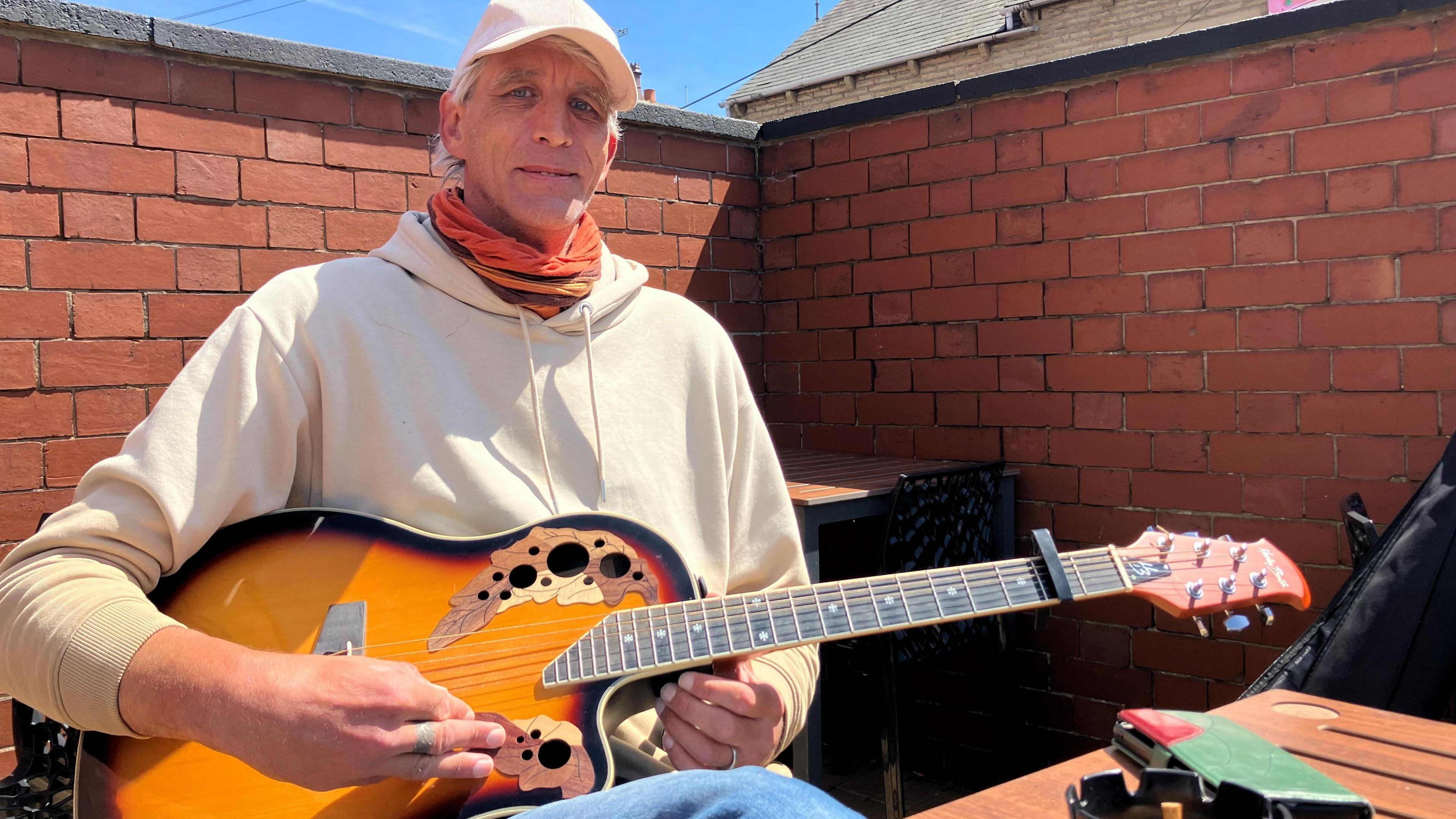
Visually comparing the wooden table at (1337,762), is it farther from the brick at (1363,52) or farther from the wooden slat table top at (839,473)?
the brick at (1363,52)

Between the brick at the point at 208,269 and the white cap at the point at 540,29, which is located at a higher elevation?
the white cap at the point at 540,29

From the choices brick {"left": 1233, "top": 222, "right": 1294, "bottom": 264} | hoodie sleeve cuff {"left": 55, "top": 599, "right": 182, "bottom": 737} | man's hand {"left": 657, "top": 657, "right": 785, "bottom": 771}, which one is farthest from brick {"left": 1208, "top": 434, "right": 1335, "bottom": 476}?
hoodie sleeve cuff {"left": 55, "top": 599, "right": 182, "bottom": 737}

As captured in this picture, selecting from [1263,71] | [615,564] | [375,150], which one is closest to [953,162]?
[1263,71]

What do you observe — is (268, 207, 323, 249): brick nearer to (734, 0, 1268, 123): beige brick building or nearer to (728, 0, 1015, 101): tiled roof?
(734, 0, 1268, 123): beige brick building

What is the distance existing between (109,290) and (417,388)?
4.61 feet

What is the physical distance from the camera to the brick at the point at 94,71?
2381mm

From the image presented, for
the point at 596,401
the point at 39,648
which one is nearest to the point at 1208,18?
the point at 596,401

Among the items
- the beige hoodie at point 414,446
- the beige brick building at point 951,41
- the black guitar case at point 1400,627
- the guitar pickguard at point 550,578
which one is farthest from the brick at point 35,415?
the beige brick building at point 951,41

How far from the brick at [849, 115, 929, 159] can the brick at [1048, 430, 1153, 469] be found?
3.67 ft

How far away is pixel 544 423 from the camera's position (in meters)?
1.70

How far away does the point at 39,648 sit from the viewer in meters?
1.21

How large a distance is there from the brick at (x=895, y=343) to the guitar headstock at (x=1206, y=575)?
1.86 meters

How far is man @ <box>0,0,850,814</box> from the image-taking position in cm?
120

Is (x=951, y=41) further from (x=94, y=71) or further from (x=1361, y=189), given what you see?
(x=94, y=71)
